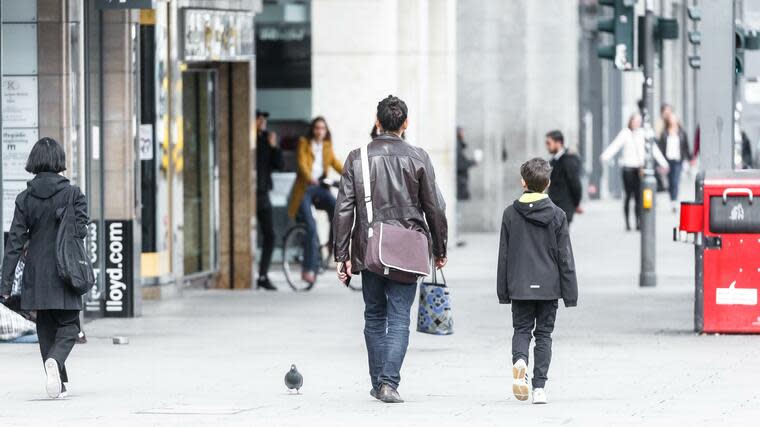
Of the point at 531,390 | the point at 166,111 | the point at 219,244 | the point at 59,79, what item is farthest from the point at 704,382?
the point at 219,244

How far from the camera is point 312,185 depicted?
1878 centimetres

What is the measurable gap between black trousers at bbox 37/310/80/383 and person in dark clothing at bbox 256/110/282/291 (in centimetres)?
767

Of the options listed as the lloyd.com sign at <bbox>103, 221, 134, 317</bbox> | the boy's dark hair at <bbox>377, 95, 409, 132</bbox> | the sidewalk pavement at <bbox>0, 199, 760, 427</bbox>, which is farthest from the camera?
the lloyd.com sign at <bbox>103, 221, 134, 317</bbox>

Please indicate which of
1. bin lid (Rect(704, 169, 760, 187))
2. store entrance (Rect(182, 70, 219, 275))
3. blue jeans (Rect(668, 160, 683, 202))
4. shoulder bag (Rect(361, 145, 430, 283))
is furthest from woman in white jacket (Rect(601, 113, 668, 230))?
shoulder bag (Rect(361, 145, 430, 283))

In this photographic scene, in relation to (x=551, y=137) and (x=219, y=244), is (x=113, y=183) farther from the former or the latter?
(x=551, y=137)

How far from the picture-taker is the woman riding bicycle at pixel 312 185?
1845 centimetres

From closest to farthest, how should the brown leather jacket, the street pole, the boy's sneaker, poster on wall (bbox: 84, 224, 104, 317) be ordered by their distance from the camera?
the boy's sneaker, the brown leather jacket, poster on wall (bbox: 84, 224, 104, 317), the street pole

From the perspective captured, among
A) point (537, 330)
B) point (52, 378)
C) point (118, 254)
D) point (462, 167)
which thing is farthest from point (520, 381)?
point (462, 167)

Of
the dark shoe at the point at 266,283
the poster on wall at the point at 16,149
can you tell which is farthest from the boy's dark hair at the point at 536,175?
the dark shoe at the point at 266,283

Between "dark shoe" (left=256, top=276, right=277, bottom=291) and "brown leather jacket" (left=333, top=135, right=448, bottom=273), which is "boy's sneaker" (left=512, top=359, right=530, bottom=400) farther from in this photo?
"dark shoe" (left=256, top=276, right=277, bottom=291)

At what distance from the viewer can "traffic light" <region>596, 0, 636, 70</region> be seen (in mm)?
18031

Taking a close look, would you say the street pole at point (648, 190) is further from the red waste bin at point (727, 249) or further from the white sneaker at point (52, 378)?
the white sneaker at point (52, 378)

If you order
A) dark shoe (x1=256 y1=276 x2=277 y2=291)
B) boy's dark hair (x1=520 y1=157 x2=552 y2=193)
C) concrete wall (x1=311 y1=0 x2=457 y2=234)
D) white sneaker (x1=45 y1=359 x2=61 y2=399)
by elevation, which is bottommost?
dark shoe (x1=256 y1=276 x2=277 y2=291)

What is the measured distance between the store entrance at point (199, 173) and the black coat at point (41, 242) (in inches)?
282
